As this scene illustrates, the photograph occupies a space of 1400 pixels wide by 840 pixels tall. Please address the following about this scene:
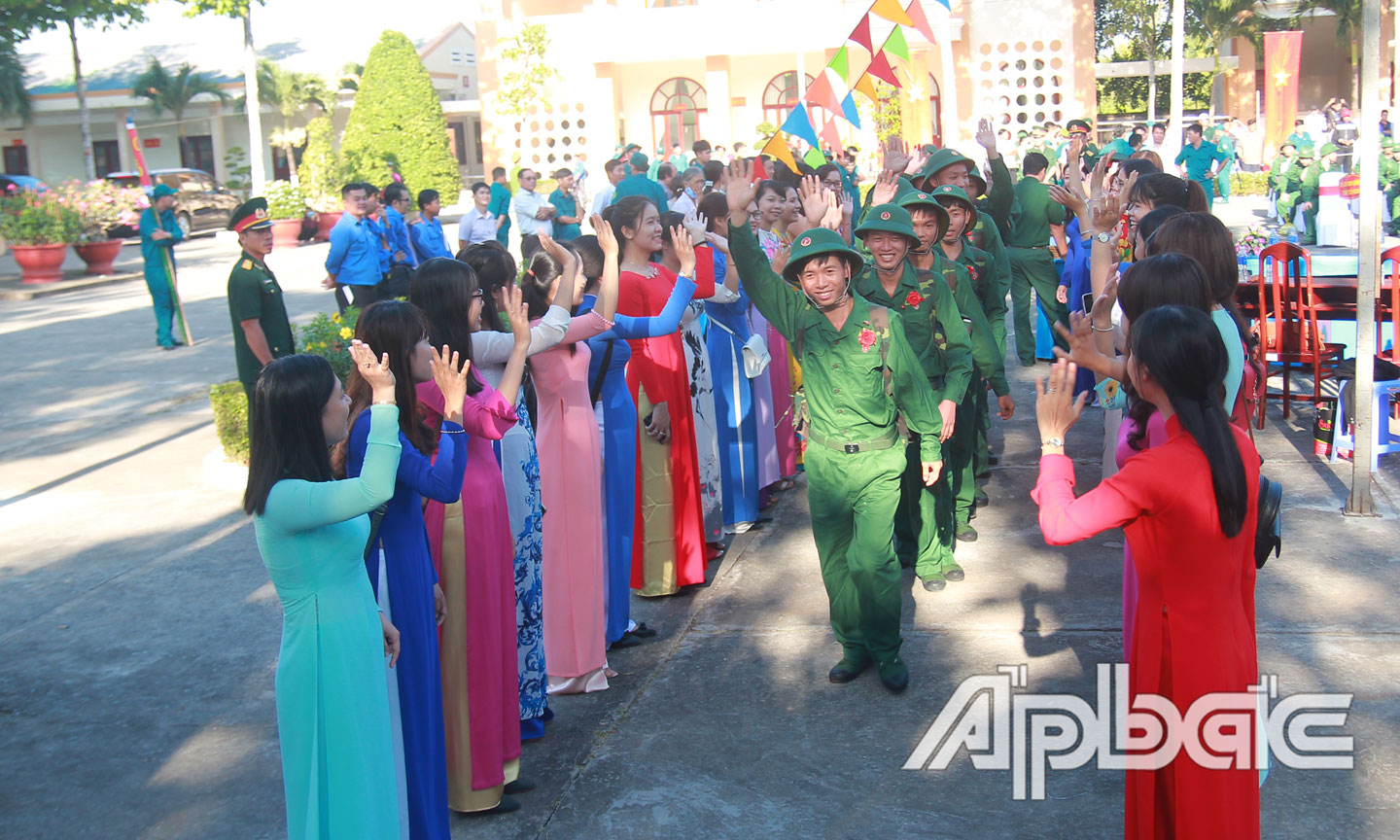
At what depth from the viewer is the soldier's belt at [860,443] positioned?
4879mm

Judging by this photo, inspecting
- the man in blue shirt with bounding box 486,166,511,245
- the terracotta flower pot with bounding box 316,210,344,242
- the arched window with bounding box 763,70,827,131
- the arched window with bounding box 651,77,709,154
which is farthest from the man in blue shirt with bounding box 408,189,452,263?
the arched window with bounding box 651,77,709,154

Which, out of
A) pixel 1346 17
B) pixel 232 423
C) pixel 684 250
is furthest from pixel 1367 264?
pixel 1346 17

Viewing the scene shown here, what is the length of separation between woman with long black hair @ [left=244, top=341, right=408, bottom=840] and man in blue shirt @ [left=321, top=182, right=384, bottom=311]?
8692 mm

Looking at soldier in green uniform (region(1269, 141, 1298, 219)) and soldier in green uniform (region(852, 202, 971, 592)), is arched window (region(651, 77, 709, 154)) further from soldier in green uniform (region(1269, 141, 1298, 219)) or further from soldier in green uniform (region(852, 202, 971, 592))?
soldier in green uniform (region(852, 202, 971, 592))

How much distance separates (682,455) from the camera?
6.14 metres

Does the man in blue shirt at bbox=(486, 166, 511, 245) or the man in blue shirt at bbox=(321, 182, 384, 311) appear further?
the man in blue shirt at bbox=(486, 166, 511, 245)

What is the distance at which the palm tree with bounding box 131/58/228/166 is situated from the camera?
41.5m

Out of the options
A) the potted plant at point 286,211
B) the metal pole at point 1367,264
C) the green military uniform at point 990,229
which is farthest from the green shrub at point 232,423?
the potted plant at point 286,211

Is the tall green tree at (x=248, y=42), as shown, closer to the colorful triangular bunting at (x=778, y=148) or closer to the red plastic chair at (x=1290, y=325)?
the colorful triangular bunting at (x=778, y=148)

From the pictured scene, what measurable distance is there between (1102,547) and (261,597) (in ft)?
14.6

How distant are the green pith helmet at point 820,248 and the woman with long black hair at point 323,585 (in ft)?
6.67

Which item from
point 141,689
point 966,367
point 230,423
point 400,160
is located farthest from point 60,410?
point 400,160

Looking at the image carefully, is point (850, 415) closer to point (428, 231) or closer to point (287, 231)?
point (428, 231)

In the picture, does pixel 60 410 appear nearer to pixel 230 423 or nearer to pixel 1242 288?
pixel 230 423
